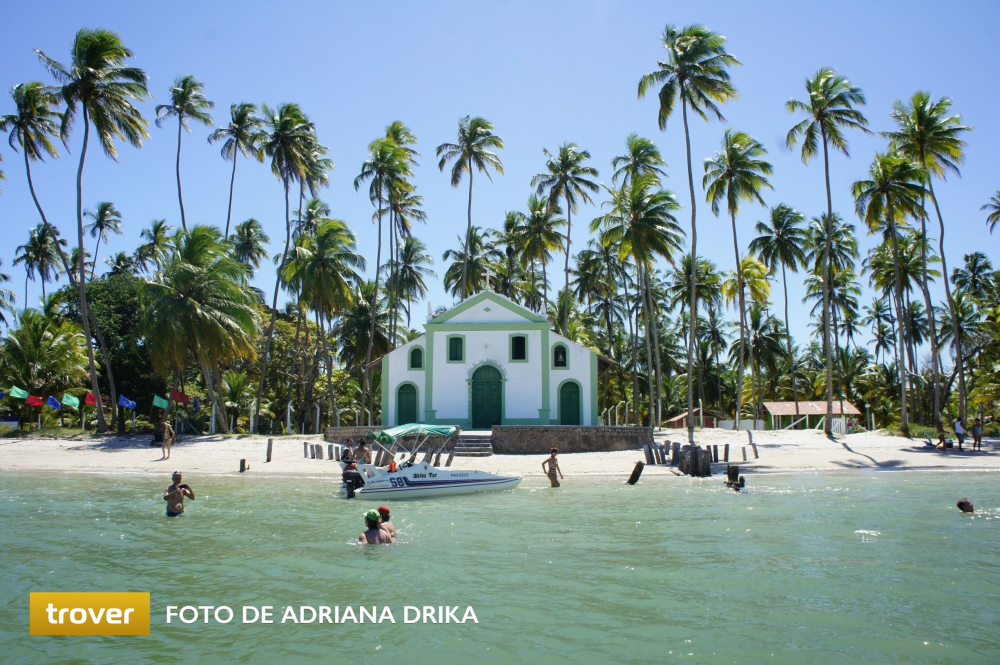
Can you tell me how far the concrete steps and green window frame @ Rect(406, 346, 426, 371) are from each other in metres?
6.50

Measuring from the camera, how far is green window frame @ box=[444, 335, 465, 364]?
1358 inches

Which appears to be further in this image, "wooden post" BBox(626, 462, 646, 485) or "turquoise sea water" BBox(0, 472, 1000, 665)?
"wooden post" BBox(626, 462, 646, 485)

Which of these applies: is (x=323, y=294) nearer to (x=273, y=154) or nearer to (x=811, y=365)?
(x=273, y=154)

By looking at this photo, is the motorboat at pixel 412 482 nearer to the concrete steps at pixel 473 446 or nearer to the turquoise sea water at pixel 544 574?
the turquoise sea water at pixel 544 574

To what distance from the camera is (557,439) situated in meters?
29.6

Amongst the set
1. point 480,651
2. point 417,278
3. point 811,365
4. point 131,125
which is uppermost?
point 131,125

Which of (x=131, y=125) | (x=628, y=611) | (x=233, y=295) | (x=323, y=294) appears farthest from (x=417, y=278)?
(x=628, y=611)

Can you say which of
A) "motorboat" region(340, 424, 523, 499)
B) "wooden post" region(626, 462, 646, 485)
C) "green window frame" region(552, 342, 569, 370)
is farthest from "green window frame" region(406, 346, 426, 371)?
Answer: "wooden post" region(626, 462, 646, 485)

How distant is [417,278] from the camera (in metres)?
49.6

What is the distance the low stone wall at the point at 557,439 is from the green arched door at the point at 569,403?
4080mm

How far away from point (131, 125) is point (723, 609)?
1438 inches

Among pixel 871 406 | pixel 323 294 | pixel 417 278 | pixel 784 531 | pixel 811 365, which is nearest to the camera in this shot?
pixel 784 531

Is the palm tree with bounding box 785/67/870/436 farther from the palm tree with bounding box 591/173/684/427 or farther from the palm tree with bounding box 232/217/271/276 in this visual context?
the palm tree with bounding box 232/217/271/276

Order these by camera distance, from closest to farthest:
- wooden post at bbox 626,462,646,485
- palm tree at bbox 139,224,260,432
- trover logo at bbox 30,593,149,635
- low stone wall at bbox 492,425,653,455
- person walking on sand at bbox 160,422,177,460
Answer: trover logo at bbox 30,593,149,635
wooden post at bbox 626,462,646,485
person walking on sand at bbox 160,422,177,460
low stone wall at bbox 492,425,653,455
palm tree at bbox 139,224,260,432
